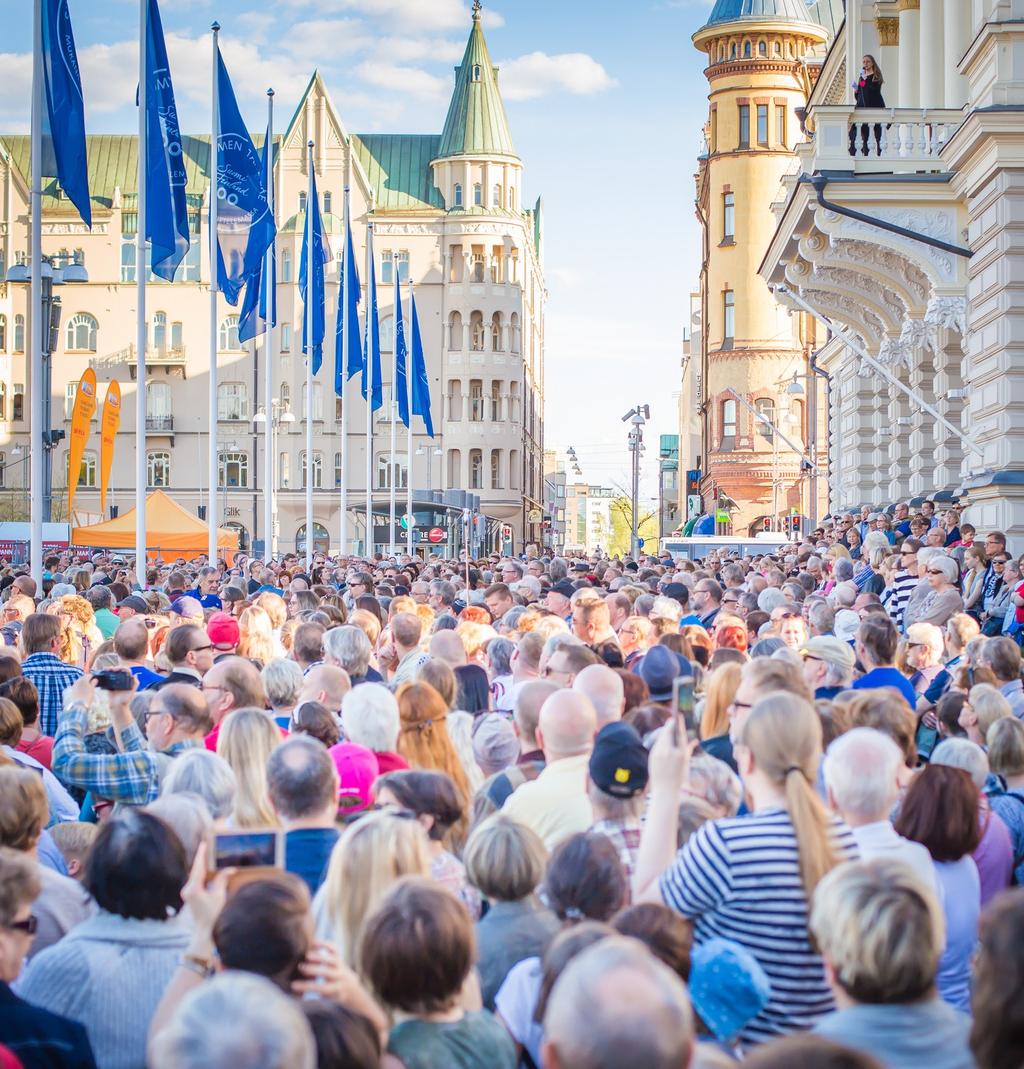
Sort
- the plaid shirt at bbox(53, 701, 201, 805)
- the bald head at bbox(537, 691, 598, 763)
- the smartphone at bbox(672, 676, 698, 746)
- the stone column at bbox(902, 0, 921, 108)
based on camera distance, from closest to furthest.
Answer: the smartphone at bbox(672, 676, 698, 746) → the bald head at bbox(537, 691, 598, 763) → the plaid shirt at bbox(53, 701, 201, 805) → the stone column at bbox(902, 0, 921, 108)

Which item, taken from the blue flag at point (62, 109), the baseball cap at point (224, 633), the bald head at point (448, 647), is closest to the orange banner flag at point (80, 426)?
the blue flag at point (62, 109)

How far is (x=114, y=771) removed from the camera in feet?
23.9

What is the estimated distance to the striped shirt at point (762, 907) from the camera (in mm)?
4820

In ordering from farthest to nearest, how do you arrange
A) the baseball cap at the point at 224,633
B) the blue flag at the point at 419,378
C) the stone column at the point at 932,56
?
the blue flag at the point at 419,378
the stone column at the point at 932,56
the baseball cap at the point at 224,633

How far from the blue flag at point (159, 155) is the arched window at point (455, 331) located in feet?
210

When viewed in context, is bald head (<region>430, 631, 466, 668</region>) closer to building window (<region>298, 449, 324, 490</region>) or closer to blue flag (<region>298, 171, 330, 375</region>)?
blue flag (<region>298, 171, 330, 375</region>)

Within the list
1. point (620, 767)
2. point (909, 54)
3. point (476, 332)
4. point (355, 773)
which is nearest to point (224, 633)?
point (355, 773)

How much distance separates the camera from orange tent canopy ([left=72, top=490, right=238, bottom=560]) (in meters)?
35.9

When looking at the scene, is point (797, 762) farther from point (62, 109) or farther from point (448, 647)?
point (62, 109)

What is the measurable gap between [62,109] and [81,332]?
68.9 m

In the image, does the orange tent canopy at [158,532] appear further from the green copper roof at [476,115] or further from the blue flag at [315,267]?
the green copper roof at [476,115]

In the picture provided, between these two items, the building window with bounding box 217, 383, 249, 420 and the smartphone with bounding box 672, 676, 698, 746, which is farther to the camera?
the building window with bounding box 217, 383, 249, 420

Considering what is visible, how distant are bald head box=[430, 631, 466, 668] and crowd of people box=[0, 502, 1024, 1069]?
1.33m

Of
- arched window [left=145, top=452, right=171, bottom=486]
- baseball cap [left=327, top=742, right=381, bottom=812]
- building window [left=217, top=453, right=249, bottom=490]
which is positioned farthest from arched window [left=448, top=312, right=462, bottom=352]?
baseball cap [left=327, top=742, right=381, bottom=812]
